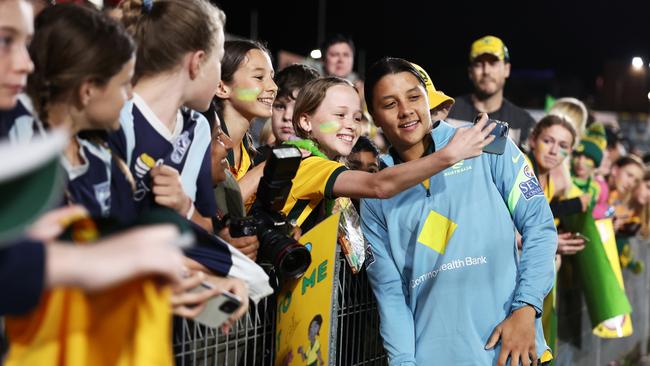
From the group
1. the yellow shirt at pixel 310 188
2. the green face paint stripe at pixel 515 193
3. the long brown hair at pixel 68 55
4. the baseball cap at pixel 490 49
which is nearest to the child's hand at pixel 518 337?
the green face paint stripe at pixel 515 193

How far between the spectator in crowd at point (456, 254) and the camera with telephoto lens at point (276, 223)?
2.14 feet

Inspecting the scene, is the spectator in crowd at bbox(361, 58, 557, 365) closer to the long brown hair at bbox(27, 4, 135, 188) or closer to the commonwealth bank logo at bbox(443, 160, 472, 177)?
the commonwealth bank logo at bbox(443, 160, 472, 177)

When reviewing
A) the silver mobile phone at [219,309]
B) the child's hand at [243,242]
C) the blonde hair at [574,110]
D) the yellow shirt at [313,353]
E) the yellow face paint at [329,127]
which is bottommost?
the yellow shirt at [313,353]

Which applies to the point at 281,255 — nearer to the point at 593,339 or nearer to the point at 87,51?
the point at 87,51

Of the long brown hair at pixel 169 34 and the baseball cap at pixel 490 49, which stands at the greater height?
the baseball cap at pixel 490 49

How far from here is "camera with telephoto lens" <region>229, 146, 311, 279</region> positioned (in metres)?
2.81

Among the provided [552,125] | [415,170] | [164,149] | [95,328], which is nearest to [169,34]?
[164,149]

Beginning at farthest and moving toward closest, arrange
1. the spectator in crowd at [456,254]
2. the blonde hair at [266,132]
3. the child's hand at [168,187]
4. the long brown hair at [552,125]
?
the long brown hair at [552,125] → the blonde hair at [266,132] → the spectator in crowd at [456,254] → the child's hand at [168,187]

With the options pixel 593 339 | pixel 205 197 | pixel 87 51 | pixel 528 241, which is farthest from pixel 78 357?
pixel 593 339

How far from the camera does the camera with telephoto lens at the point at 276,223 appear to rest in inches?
111

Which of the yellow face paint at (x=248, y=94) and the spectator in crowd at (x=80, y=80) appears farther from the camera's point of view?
the yellow face paint at (x=248, y=94)

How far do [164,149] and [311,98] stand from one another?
146 cm

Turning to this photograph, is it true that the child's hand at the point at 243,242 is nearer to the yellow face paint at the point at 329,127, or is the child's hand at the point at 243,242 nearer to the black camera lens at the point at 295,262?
the black camera lens at the point at 295,262

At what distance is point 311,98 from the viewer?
397 centimetres
